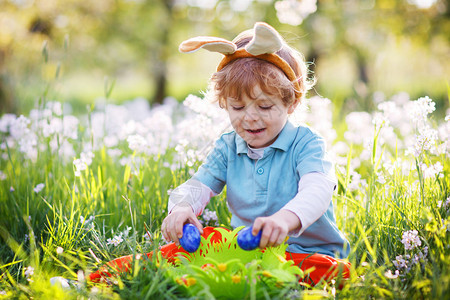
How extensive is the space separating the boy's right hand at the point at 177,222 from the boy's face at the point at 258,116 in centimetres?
50

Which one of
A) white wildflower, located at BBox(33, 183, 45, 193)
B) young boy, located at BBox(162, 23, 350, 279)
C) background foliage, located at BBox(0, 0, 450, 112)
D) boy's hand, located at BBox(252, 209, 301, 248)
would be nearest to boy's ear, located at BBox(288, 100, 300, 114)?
young boy, located at BBox(162, 23, 350, 279)

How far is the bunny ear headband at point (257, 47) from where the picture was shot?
2139 mm

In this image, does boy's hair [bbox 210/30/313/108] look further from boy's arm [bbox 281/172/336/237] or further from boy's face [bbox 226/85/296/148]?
boy's arm [bbox 281/172/336/237]

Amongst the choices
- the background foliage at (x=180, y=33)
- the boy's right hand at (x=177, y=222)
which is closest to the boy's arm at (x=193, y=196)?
the boy's right hand at (x=177, y=222)

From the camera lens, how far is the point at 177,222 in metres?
2.17

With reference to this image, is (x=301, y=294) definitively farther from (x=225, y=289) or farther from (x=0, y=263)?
(x=0, y=263)

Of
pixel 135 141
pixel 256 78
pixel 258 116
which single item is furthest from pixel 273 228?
pixel 135 141

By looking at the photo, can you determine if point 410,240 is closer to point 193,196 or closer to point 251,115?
point 251,115

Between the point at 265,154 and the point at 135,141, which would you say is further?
the point at 135,141

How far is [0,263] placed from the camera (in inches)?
97.6

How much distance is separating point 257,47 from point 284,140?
20.1 inches

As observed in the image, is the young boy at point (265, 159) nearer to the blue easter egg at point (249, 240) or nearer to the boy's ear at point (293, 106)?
the boy's ear at point (293, 106)

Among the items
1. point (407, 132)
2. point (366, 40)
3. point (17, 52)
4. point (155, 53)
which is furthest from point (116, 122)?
point (155, 53)

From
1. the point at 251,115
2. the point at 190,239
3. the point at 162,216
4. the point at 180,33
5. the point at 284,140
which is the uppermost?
the point at 180,33
